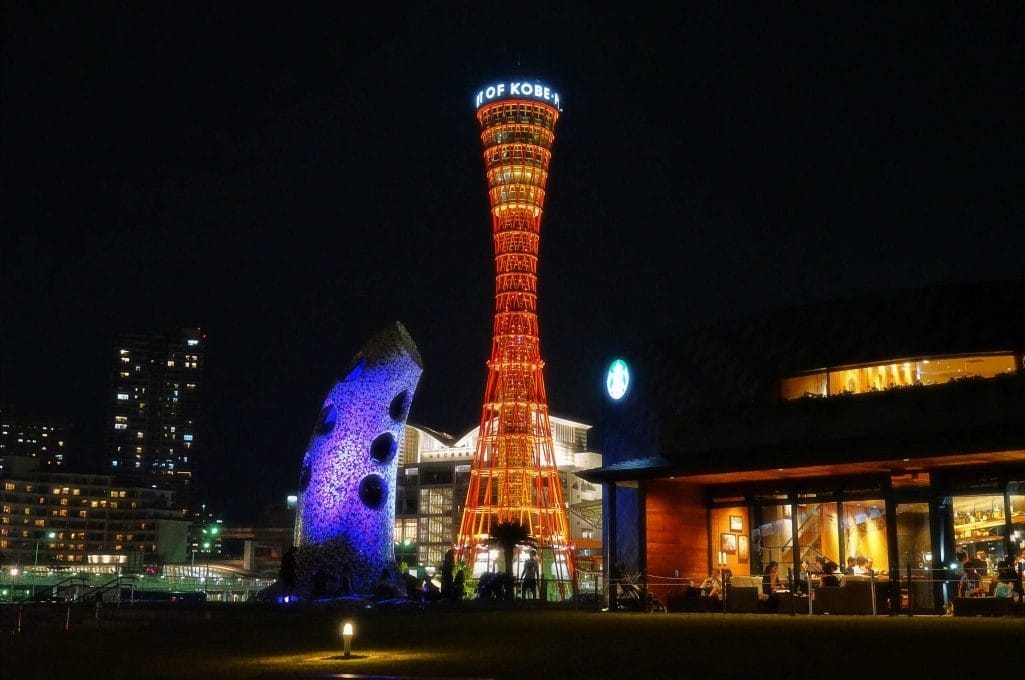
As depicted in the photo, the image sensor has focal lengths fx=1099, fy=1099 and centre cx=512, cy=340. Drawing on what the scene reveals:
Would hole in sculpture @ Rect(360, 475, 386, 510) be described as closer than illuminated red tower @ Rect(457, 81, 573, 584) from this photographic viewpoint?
Yes

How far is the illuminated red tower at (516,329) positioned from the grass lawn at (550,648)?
110 feet

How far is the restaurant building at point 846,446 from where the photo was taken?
21.9 m

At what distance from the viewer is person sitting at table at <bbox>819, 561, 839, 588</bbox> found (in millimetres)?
22414

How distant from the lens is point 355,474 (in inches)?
1286

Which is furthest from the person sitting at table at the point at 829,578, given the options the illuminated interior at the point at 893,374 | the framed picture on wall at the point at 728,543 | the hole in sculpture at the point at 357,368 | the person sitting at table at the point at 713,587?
the hole in sculpture at the point at 357,368

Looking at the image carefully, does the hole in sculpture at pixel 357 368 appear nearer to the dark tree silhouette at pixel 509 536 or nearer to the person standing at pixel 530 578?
the person standing at pixel 530 578

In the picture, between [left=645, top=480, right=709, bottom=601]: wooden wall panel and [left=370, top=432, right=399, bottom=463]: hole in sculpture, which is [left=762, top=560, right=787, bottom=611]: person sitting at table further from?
[left=370, top=432, right=399, bottom=463]: hole in sculpture

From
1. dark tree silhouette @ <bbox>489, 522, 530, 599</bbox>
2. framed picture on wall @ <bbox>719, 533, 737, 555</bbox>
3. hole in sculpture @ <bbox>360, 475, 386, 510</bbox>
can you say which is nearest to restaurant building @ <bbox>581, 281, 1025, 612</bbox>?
framed picture on wall @ <bbox>719, 533, 737, 555</bbox>

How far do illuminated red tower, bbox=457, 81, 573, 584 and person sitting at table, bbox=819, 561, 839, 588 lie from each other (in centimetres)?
3225

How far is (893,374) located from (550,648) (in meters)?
14.0

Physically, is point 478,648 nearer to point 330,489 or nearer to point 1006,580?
point 1006,580

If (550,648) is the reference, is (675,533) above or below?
above

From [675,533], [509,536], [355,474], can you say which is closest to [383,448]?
[355,474]

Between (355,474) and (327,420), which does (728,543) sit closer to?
(355,474)
